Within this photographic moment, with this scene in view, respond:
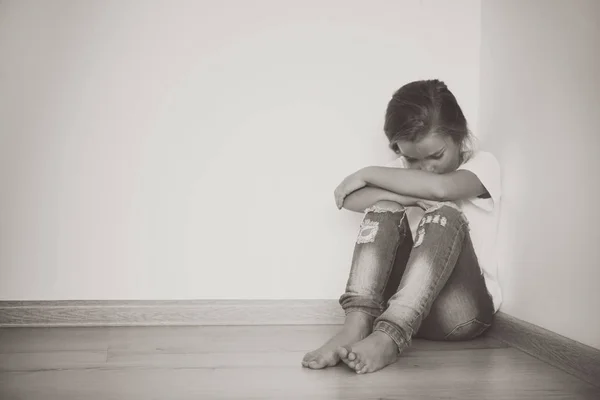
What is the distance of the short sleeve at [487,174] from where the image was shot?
64.0 inches

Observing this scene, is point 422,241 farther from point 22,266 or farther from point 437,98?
point 22,266

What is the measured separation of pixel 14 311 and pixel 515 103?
5.12ft

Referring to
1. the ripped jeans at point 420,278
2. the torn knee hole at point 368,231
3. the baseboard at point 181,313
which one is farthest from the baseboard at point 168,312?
the torn knee hole at point 368,231

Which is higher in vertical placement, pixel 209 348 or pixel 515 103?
pixel 515 103

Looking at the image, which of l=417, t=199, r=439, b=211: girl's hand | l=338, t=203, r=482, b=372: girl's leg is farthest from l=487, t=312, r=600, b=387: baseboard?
l=417, t=199, r=439, b=211: girl's hand

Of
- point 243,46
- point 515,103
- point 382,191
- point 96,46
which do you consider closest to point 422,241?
point 382,191

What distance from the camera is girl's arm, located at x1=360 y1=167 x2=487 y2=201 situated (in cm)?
153

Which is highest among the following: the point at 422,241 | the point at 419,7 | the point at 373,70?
the point at 419,7

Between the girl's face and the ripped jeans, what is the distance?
15cm

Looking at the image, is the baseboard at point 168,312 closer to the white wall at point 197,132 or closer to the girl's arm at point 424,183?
the white wall at point 197,132

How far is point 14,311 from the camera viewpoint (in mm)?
1800

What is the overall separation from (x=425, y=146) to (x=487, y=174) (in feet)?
0.64

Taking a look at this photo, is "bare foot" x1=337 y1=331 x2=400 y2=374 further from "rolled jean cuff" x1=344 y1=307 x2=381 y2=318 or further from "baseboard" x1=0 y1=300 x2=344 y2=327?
"baseboard" x1=0 y1=300 x2=344 y2=327

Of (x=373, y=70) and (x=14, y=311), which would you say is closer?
(x=14, y=311)
